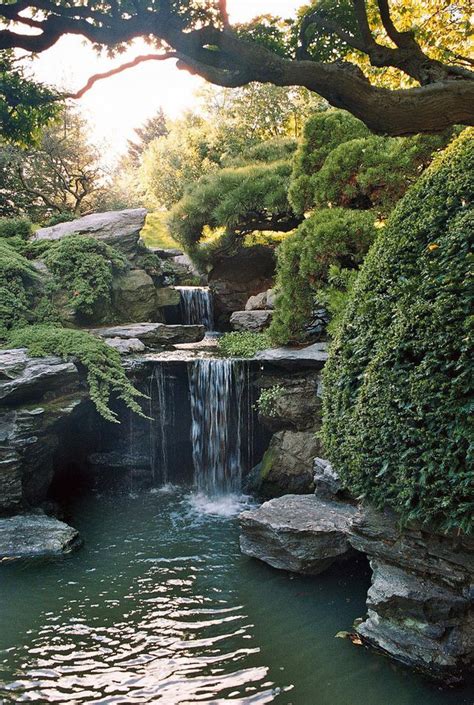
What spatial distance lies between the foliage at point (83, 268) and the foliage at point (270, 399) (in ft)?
14.3

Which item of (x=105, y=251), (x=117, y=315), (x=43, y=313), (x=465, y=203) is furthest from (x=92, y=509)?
(x=465, y=203)

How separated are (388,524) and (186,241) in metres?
10.9

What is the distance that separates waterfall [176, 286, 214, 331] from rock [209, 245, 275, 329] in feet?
0.97

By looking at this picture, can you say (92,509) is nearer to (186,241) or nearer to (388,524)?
(388,524)

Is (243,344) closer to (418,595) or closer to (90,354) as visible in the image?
(90,354)

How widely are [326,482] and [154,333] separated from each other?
594cm

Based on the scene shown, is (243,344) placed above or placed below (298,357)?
above

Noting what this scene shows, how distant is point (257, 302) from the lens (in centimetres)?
1424

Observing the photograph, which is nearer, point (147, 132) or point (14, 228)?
point (14, 228)

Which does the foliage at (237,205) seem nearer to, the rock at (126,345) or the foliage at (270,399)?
the rock at (126,345)

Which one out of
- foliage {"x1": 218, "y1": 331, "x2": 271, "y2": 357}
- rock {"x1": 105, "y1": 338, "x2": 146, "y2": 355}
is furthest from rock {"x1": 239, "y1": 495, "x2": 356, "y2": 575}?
rock {"x1": 105, "y1": 338, "x2": 146, "y2": 355}

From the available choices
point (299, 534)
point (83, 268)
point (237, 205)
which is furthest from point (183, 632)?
point (237, 205)

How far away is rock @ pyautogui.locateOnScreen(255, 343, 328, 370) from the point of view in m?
8.99

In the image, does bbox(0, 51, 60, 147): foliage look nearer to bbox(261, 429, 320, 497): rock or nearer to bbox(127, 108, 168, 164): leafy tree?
bbox(261, 429, 320, 497): rock
